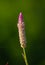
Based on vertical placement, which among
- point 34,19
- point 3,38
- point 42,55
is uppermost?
point 34,19

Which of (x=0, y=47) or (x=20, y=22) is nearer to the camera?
(x=20, y=22)

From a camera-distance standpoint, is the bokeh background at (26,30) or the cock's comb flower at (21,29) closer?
the cock's comb flower at (21,29)

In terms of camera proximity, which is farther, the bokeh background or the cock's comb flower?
the bokeh background

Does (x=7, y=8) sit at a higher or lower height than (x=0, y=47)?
higher

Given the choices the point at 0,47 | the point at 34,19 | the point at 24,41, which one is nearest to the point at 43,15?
the point at 34,19

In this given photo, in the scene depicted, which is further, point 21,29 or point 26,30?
point 26,30

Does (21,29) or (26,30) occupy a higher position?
(21,29)

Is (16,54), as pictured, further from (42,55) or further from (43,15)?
(43,15)
